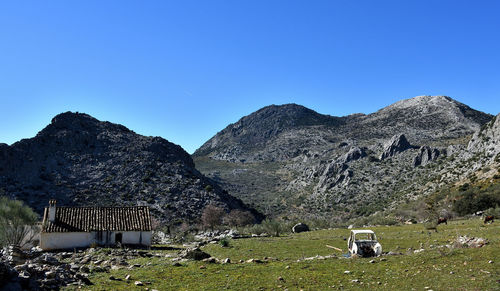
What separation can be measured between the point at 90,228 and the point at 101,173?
44.1 metres

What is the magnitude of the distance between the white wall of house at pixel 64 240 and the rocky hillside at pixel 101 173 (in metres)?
27.4

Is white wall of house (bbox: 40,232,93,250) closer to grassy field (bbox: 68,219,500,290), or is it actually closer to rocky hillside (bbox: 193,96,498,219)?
grassy field (bbox: 68,219,500,290)

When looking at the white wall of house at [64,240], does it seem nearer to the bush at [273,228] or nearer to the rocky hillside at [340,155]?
the bush at [273,228]

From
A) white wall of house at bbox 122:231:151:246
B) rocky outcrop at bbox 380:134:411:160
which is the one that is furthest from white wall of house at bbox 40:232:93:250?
rocky outcrop at bbox 380:134:411:160

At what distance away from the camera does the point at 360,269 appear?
1602cm

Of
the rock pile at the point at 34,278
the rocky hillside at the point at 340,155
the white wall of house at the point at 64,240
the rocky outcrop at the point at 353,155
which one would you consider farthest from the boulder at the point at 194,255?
the rocky outcrop at the point at 353,155

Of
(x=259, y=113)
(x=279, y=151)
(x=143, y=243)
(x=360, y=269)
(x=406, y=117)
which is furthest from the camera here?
(x=259, y=113)

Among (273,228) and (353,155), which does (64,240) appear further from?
(353,155)

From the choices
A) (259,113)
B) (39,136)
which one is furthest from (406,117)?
(39,136)

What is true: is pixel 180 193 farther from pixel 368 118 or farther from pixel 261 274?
pixel 368 118

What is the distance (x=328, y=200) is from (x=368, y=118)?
215ft

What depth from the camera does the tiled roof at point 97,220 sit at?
37.0 meters

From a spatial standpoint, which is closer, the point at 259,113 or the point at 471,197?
the point at 471,197

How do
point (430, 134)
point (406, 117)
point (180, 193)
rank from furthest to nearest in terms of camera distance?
point (406, 117) → point (430, 134) → point (180, 193)
